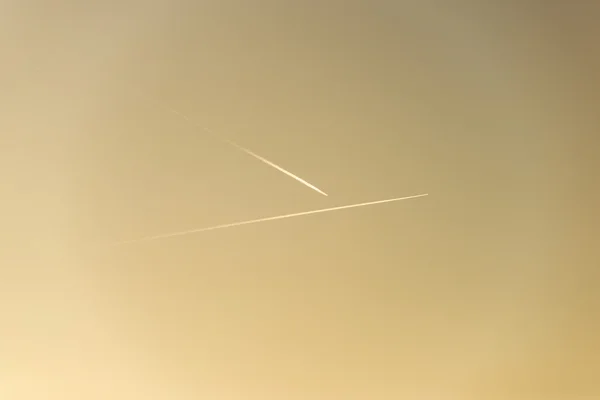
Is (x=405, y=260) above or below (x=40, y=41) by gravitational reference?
below

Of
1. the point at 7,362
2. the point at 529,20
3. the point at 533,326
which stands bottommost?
the point at 7,362

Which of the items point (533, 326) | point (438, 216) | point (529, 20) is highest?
point (529, 20)

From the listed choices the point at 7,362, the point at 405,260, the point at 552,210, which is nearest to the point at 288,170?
the point at 405,260

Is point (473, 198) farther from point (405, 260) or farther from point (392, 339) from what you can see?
point (392, 339)

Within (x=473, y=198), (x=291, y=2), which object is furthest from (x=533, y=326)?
(x=291, y=2)

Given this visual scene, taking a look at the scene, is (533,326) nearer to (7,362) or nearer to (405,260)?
(405,260)

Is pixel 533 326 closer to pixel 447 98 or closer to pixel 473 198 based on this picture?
pixel 473 198

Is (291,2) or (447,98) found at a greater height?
(291,2)

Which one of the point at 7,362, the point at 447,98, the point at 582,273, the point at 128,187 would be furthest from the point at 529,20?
the point at 7,362
